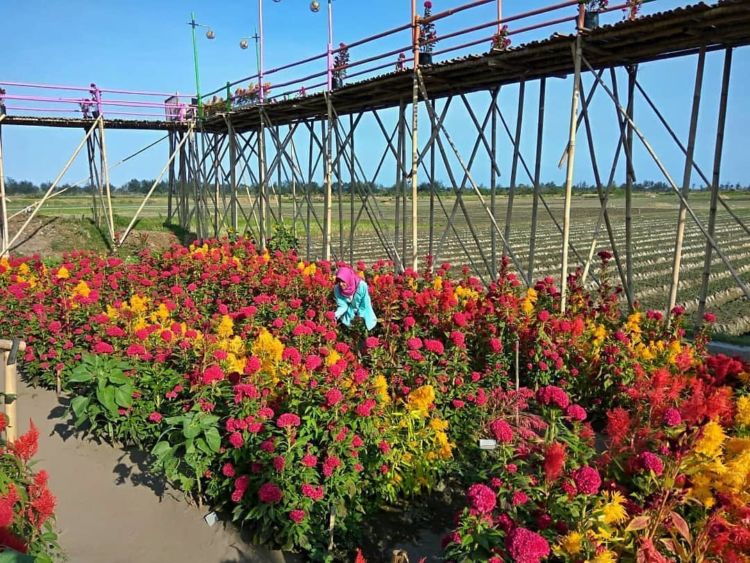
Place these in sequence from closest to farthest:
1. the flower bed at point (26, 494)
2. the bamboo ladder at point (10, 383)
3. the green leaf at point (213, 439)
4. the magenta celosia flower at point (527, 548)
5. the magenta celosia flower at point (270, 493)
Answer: the magenta celosia flower at point (527, 548) → the flower bed at point (26, 494) → the magenta celosia flower at point (270, 493) → the bamboo ladder at point (10, 383) → the green leaf at point (213, 439)

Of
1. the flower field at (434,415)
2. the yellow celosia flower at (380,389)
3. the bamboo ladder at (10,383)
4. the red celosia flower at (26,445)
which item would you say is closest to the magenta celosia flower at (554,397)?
the flower field at (434,415)

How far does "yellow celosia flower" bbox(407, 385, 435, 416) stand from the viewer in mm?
3350

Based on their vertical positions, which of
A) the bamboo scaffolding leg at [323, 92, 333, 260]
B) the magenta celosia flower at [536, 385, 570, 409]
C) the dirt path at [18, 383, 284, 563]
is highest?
the bamboo scaffolding leg at [323, 92, 333, 260]

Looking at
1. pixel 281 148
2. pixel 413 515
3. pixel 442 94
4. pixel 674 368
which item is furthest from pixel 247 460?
pixel 281 148

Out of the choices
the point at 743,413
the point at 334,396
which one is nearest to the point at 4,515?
the point at 334,396

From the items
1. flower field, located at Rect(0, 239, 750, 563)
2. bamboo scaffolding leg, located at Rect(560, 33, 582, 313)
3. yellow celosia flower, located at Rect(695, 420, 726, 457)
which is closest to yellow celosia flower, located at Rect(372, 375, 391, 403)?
flower field, located at Rect(0, 239, 750, 563)

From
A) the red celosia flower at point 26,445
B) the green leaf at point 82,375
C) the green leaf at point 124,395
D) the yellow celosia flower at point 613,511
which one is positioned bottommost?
the green leaf at point 124,395

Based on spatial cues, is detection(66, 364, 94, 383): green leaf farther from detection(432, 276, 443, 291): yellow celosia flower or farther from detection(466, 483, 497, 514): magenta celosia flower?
detection(432, 276, 443, 291): yellow celosia flower

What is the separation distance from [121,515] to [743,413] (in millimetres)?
3682

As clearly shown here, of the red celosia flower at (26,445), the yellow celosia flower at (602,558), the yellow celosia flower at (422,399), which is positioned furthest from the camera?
the yellow celosia flower at (422,399)

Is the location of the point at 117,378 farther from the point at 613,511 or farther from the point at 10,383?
the point at 613,511

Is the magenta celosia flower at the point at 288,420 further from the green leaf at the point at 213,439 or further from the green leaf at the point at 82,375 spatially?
the green leaf at the point at 82,375

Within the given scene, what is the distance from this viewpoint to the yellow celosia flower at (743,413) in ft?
8.71

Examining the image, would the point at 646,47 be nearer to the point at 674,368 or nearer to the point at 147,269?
the point at 674,368
